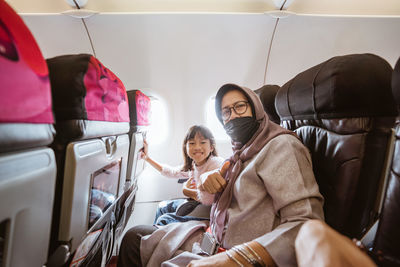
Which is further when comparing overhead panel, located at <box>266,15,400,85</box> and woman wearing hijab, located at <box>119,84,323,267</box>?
overhead panel, located at <box>266,15,400,85</box>

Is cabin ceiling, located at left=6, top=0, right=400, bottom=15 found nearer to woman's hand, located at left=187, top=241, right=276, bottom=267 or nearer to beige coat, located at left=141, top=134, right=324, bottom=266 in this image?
beige coat, located at left=141, top=134, right=324, bottom=266

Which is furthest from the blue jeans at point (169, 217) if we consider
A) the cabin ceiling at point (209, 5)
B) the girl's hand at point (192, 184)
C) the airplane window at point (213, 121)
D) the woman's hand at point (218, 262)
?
the cabin ceiling at point (209, 5)

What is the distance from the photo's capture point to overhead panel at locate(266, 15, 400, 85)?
3.09m

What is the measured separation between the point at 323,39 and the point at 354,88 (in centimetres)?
321

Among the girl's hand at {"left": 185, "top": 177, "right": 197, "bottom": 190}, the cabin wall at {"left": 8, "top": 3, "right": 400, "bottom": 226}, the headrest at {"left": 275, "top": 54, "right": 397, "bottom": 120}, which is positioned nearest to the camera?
the headrest at {"left": 275, "top": 54, "right": 397, "bottom": 120}

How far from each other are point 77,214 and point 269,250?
3.05ft

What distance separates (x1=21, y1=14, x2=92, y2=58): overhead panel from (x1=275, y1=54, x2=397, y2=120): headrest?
3.48 m

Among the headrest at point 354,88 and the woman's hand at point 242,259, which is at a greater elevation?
the headrest at point 354,88

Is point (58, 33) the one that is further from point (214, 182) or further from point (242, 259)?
point (242, 259)

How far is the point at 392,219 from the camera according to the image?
0.67m

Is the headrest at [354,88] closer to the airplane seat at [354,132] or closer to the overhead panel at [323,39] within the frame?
the airplane seat at [354,132]

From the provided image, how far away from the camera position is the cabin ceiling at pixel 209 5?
2713 millimetres

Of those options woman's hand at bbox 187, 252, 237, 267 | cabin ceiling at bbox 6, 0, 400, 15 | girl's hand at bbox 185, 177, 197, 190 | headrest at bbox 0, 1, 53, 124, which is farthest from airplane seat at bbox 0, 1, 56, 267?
cabin ceiling at bbox 6, 0, 400, 15

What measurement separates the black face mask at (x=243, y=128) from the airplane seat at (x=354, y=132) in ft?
1.45
